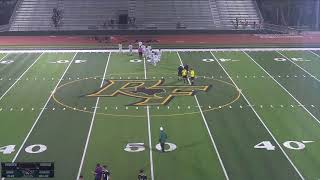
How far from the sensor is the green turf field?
18.4 meters

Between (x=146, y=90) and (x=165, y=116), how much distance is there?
14.8 ft

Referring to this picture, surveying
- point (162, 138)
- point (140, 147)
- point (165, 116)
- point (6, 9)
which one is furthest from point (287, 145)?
point (6, 9)

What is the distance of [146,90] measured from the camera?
2762 centimetres

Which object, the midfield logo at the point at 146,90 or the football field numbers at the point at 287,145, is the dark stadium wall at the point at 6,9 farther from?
the football field numbers at the point at 287,145

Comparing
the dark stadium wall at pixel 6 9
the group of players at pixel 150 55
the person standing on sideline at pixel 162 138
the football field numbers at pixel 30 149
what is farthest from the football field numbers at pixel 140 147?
the dark stadium wall at pixel 6 9

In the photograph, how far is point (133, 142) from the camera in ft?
66.7

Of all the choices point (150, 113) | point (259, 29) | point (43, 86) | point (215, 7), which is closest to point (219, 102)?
point (150, 113)

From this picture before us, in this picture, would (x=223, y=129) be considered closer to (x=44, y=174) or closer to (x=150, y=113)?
(x=150, y=113)

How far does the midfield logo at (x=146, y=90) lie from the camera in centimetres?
2595

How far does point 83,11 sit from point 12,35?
8699 mm

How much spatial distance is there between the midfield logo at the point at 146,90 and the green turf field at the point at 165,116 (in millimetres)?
52

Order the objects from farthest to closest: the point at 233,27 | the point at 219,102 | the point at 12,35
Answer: the point at 233,27 → the point at 12,35 → the point at 219,102

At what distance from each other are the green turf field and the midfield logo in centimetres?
5

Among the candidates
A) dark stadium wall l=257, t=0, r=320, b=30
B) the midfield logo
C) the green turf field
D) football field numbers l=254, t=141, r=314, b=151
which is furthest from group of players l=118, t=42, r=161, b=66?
dark stadium wall l=257, t=0, r=320, b=30
